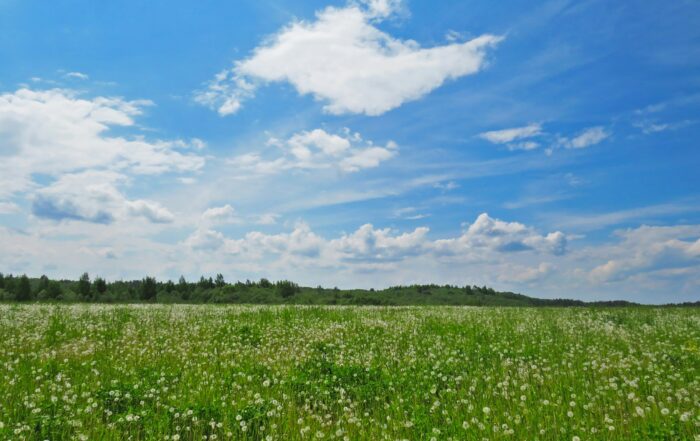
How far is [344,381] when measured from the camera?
966cm

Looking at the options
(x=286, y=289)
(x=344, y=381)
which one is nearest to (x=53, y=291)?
(x=286, y=289)

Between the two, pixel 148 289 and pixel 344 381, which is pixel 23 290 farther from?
pixel 344 381

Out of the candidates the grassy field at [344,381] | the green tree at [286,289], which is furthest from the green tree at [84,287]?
the grassy field at [344,381]

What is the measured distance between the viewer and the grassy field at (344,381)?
7.02 m

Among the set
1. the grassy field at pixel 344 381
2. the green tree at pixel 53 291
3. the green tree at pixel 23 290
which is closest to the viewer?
the grassy field at pixel 344 381

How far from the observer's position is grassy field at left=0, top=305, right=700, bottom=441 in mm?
7020

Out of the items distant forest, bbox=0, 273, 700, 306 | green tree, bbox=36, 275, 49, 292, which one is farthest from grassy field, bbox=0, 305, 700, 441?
green tree, bbox=36, 275, 49, 292

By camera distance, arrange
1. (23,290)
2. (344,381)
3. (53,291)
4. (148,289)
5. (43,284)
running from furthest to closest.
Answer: (43,284) → (148,289) → (53,291) → (23,290) → (344,381)

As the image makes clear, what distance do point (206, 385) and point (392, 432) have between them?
436 centimetres

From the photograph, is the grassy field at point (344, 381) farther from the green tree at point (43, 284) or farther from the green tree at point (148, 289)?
the green tree at point (43, 284)

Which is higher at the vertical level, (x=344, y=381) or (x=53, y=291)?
(x=344, y=381)

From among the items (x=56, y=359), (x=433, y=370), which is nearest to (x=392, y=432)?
(x=433, y=370)

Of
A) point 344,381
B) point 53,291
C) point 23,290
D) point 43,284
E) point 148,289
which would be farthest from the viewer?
point 43,284

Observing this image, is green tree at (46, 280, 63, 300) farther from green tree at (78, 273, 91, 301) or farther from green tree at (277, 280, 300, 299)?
green tree at (277, 280, 300, 299)
